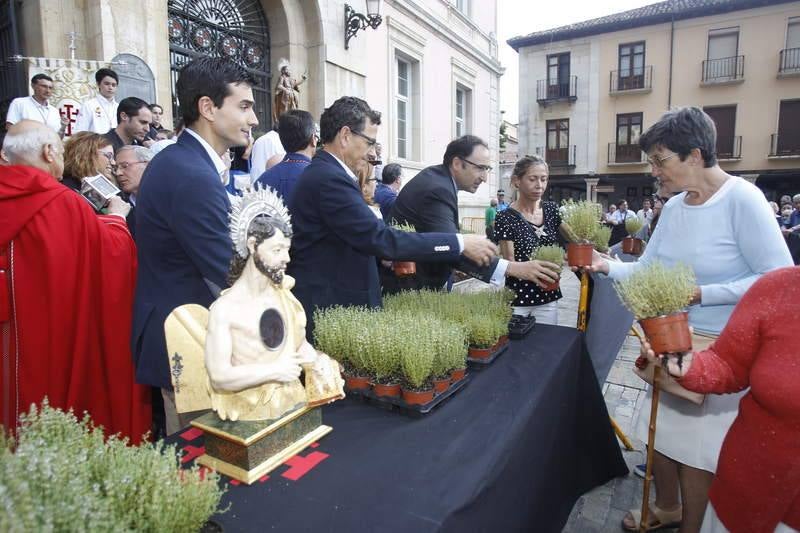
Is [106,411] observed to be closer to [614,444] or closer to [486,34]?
[614,444]

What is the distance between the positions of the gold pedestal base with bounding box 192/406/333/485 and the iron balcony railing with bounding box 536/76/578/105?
29074 mm

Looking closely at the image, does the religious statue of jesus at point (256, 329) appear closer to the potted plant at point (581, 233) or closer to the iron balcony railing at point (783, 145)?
the potted plant at point (581, 233)

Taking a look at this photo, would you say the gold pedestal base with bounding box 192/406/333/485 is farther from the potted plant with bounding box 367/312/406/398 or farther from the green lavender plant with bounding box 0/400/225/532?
the potted plant with bounding box 367/312/406/398

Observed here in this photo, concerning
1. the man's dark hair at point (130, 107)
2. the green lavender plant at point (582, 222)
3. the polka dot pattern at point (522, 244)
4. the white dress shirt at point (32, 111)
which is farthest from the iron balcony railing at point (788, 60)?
the white dress shirt at point (32, 111)

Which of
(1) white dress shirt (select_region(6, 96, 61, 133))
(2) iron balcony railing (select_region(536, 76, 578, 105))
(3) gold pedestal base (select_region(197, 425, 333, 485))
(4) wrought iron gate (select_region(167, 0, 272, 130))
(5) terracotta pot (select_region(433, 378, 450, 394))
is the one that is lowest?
(3) gold pedestal base (select_region(197, 425, 333, 485))

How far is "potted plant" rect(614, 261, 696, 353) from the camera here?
157 centimetres

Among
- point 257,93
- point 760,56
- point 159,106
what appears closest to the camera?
point 159,106

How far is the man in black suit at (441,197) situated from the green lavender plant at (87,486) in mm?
2260

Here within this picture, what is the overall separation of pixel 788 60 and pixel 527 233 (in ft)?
92.5

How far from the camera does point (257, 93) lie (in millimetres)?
8320

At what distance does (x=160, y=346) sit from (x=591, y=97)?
1145 inches

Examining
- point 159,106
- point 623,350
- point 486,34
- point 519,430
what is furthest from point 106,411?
point 486,34

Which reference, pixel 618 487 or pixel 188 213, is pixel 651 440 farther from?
pixel 188 213

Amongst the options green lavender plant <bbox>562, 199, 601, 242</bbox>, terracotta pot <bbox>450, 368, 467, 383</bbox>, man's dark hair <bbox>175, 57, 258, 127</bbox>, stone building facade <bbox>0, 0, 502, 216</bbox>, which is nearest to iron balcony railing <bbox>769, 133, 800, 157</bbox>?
stone building facade <bbox>0, 0, 502, 216</bbox>
